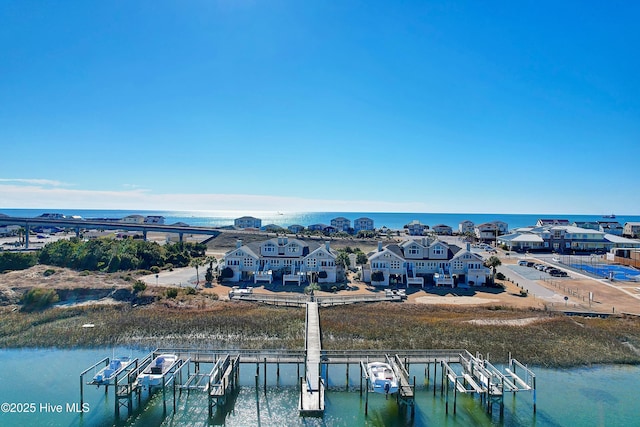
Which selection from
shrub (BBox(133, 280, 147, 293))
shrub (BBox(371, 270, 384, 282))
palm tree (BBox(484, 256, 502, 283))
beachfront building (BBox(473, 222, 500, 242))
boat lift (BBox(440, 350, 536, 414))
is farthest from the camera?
beachfront building (BBox(473, 222, 500, 242))

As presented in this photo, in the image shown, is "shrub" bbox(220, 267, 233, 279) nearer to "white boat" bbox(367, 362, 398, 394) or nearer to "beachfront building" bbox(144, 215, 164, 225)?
"white boat" bbox(367, 362, 398, 394)

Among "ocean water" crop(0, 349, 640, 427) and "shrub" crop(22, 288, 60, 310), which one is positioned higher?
"shrub" crop(22, 288, 60, 310)

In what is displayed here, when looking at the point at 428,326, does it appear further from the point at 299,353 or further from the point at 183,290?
the point at 183,290

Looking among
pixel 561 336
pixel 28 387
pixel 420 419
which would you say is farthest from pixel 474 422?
pixel 28 387

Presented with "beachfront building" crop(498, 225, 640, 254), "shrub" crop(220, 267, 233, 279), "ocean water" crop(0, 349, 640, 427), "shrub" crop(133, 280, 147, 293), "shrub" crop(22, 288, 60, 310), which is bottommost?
"ocean water" crop(0, 349, 640, 427)

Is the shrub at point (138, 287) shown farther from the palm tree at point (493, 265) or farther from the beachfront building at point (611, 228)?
the beachfront building at point (611, 228)

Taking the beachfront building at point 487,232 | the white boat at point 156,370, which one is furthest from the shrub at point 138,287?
the beachfront building at point 487,232

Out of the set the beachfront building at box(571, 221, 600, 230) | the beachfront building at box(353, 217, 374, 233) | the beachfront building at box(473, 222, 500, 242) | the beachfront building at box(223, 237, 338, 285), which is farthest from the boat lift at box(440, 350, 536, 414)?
the beachfront building at box(353, 217, 374, 233)

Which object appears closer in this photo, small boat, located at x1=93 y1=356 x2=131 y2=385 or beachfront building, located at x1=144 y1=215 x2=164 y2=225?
small boat, located at x1=93 y1=356 x2=131 y2=385
